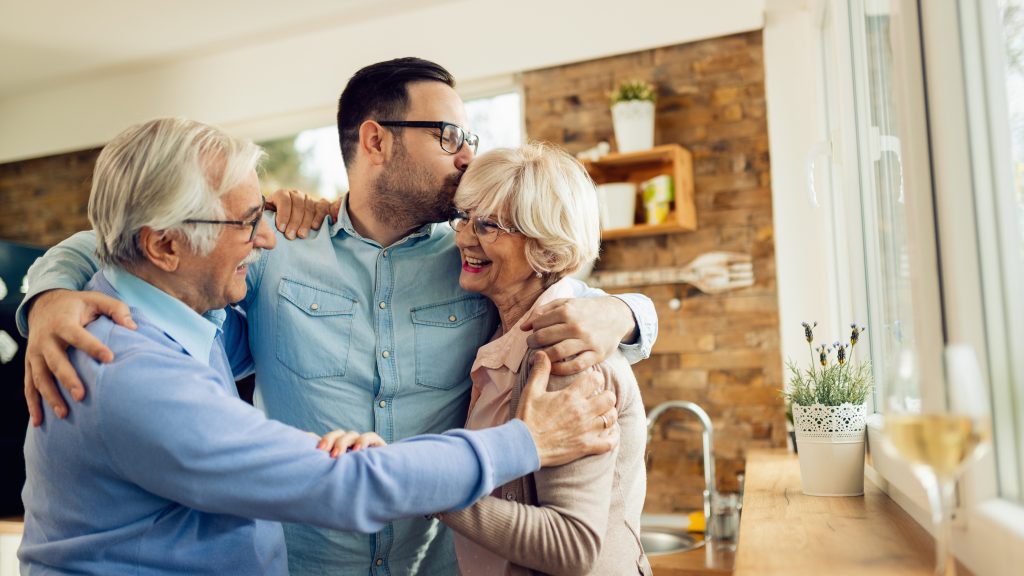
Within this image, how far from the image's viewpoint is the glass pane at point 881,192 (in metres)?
1.71

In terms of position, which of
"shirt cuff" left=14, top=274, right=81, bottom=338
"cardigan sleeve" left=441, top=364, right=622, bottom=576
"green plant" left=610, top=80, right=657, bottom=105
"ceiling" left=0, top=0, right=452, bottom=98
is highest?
"ceiling" left=0, top=0, right=452, bottom=98

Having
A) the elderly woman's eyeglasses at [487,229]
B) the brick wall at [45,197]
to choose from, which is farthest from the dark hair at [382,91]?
the brick wall at [45,197]

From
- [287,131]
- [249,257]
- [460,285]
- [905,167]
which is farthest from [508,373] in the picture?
[287,131]

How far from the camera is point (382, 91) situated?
192cm

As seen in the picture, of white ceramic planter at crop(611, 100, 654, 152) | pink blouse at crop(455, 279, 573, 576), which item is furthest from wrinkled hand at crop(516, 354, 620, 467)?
white ceramic planter at crop(611, 100, 654, 152)

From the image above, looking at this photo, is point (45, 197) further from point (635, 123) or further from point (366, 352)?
point (366, 352)

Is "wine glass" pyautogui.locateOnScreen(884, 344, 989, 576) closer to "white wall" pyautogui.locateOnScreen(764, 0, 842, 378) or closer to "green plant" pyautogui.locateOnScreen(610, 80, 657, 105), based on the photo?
"white wall" pyautogui.locateOnScreen(764, 0, 842, 378)

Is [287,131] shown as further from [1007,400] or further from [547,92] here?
[1007,400]

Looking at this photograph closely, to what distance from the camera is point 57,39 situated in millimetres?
4602

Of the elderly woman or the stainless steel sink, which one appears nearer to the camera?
the elderly woman

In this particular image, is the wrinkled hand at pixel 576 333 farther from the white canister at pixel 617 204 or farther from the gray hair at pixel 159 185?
the white canister at pixel 617 204

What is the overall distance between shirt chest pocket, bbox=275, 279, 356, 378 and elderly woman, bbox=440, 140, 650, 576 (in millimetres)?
286

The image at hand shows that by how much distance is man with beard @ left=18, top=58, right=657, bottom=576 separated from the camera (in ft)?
5.39

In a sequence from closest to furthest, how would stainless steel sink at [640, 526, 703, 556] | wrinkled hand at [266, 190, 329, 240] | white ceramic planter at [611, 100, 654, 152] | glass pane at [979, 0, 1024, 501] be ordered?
glass pane at [979, 0, 1024, 501], wrinkled hand at [266, 190, 329, 240], stainless steel sink at [640, 526, 703, 556], white ceramic planter at [611, 100, 654, 152]
